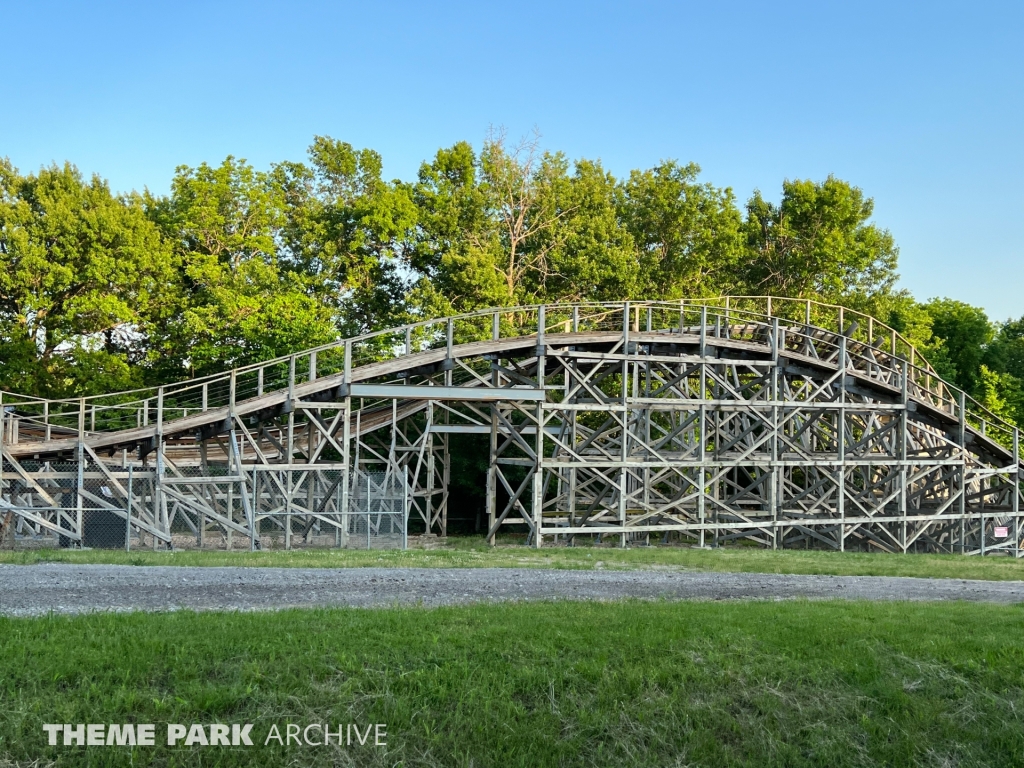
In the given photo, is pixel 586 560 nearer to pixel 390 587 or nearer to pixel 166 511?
pixel 390 587

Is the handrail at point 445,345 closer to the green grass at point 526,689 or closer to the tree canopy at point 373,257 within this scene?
the tree canopy at point 373,257

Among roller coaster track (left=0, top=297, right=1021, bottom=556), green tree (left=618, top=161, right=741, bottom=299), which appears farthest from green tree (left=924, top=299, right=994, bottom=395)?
roller coaster track (left=0, top=297, right=1021, bottom=556)

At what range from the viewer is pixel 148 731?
7215mm

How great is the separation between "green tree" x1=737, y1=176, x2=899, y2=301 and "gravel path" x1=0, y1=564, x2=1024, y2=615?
33.5 m

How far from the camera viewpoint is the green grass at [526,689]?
745 centimetres

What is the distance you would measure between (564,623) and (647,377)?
680 inches

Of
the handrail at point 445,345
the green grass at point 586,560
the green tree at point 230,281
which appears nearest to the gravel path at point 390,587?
the green grass at point 586,560

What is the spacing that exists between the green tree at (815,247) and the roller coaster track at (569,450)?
1742cm

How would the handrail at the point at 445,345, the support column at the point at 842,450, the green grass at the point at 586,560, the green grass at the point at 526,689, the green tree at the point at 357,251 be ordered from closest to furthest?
the green grass at the point at 526,689
the green grass at the point at 586,560
the support column at the point at 842,450
the handrail at the point at 445,345
the green tree at the point at 357,251

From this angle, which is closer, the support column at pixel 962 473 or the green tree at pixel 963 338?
the support column at pixel 962 473

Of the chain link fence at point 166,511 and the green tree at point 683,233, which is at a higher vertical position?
the green tree at point 683,233

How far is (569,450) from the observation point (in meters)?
24.1

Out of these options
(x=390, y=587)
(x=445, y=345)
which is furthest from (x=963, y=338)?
(x=390, y=587)

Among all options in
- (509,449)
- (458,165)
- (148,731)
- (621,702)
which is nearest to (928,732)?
(621,702)
